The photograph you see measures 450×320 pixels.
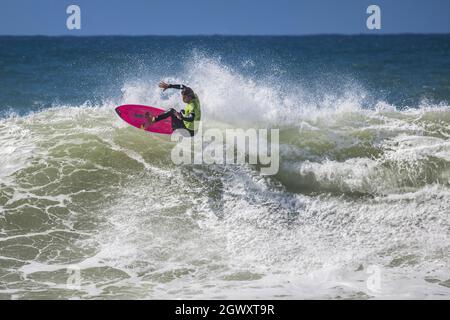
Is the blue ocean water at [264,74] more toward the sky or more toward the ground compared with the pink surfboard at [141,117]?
more toward the sky

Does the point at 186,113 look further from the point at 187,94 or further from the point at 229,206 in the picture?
the point at 229,206

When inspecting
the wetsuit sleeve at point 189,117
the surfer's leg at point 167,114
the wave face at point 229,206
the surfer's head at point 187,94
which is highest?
the surfer's head at point 187,94

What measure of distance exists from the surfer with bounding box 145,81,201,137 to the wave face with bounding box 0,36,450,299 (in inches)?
21.2

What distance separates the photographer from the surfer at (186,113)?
9.87m

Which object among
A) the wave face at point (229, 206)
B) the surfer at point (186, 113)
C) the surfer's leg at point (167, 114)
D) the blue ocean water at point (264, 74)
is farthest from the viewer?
the blue ocean water at point (264, 74)

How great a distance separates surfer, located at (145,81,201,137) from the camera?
9870mm

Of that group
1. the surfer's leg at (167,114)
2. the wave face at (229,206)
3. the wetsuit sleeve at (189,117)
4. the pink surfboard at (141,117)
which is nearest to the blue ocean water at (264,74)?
the pink surfboard at (141,117)

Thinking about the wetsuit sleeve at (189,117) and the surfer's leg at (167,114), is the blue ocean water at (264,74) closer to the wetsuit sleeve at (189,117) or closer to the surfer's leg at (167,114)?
the surfer's leg at (167,114)

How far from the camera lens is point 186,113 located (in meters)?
10.0

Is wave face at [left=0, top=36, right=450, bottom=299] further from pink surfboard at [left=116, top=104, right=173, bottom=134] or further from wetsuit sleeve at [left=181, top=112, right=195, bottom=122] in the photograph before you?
wetsuit sleeve at [left=181, top=112, right=195, bottom=122]

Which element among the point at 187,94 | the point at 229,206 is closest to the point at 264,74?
the point at 187,94

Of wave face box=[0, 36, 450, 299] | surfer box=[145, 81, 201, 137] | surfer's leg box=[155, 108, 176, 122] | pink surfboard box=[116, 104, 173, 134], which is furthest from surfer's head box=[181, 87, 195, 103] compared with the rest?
wave face box=[0, 36, 450, 299]

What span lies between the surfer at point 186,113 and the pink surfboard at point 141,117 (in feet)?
0.63
